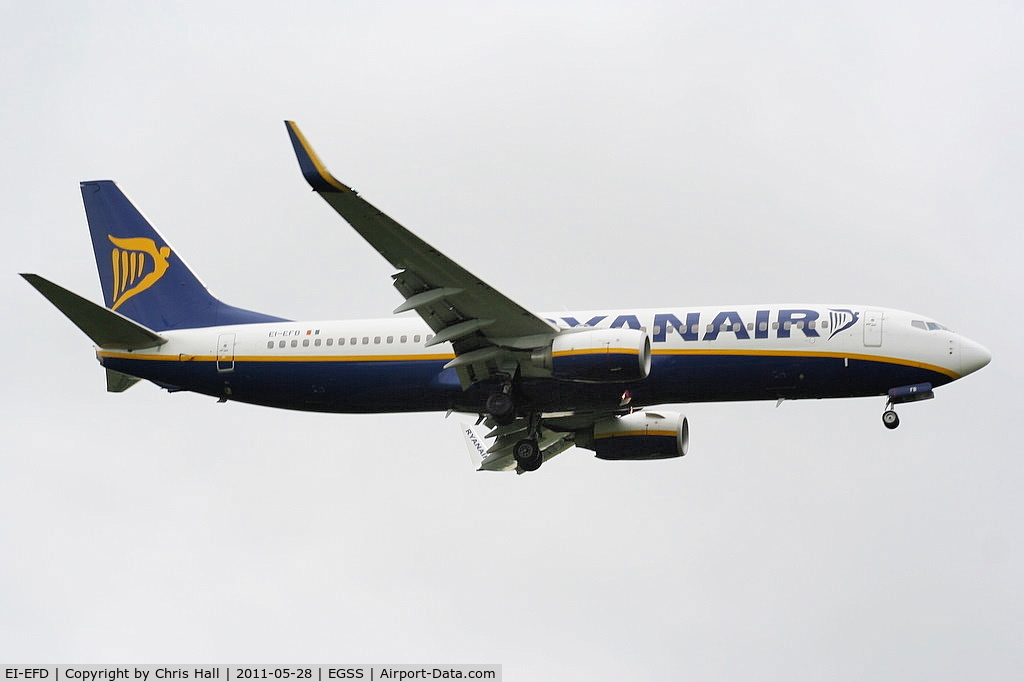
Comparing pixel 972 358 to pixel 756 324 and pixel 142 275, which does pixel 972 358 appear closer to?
pixel 756 324

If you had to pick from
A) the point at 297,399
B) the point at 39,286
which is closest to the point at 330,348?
the point at 297,399

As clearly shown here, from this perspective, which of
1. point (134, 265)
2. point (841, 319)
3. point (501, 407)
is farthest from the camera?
point (134, 265)

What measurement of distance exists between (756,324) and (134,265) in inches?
854

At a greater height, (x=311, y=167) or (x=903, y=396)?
(x=311, y=167)

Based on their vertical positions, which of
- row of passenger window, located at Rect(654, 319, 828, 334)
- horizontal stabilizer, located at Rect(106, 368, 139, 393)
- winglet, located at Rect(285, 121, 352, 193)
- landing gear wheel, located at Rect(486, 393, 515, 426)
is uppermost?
winglet, located at Rect(285, 121, 352, 193)

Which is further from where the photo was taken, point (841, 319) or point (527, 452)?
point (527, 452)

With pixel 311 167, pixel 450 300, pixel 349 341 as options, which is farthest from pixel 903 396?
pixel 311 167

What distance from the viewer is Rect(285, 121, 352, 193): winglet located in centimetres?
3562

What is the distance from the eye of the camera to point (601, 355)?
4259cm

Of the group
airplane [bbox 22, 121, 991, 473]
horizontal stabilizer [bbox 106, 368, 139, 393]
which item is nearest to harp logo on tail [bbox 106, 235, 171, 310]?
airplane [bbox 22, 121, 991, 473]

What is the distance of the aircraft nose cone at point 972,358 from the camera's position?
147ft

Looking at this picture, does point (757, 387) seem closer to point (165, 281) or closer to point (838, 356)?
point (838, 356)

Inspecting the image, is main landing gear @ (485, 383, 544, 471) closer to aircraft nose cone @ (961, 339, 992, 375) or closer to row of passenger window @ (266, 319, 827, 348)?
row of passenger window @ (266, 319, 827, 348)

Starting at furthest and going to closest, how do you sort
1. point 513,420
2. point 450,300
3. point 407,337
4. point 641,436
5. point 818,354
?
point 641,436, point 407,337, point 513,420, point 818,354, point 450,300
